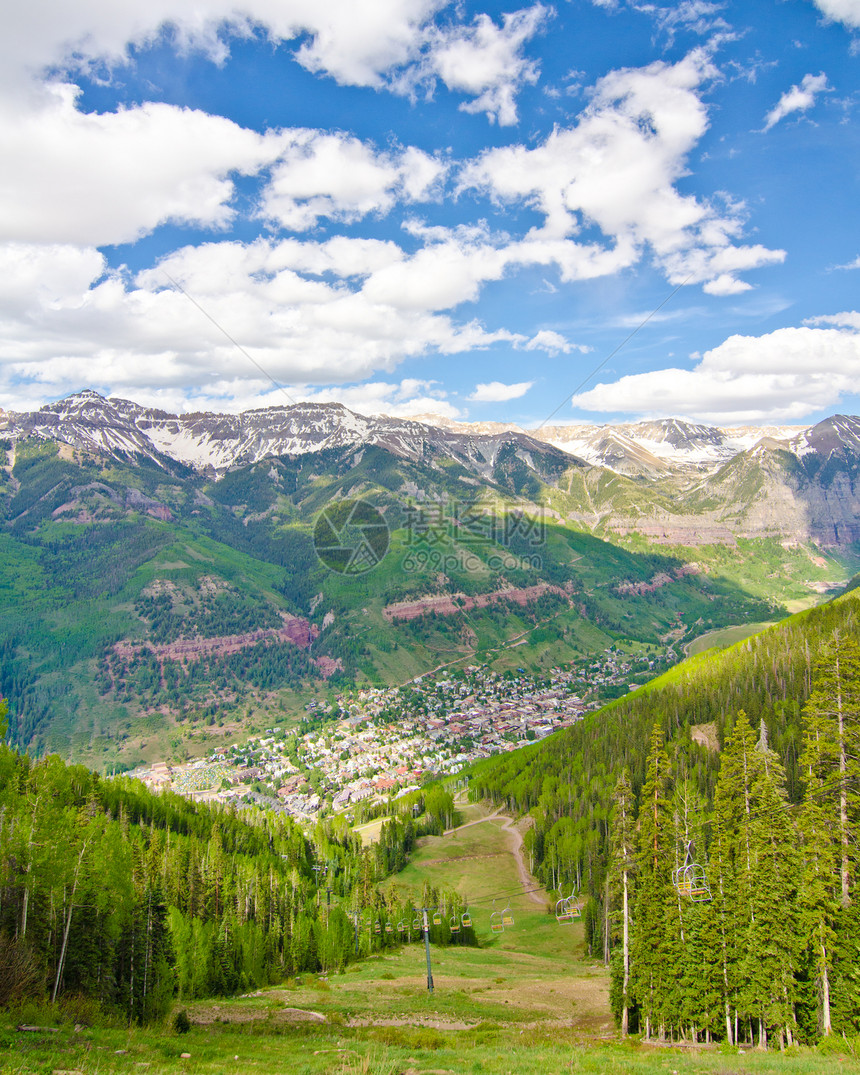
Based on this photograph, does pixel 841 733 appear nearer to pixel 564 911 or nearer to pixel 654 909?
pixel 654 909

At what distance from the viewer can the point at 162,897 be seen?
51.0 metres

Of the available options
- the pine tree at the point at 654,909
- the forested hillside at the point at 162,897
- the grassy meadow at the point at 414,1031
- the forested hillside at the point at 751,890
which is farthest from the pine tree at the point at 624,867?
the forested hillside at the point at 162,897

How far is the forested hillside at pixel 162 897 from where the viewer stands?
33969 millimetres

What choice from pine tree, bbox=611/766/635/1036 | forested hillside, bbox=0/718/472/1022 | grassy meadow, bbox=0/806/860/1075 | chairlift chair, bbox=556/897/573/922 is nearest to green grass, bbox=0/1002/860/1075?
grassy meadow, bbox=0/806/860/1075

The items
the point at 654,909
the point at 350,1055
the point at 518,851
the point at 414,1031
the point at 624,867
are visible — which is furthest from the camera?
the point at 518,851

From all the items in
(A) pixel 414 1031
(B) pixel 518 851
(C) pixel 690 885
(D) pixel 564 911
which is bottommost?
(B) pixel 518 851

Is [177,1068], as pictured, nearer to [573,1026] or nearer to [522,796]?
[573,1026]

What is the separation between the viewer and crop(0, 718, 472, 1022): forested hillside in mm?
33969

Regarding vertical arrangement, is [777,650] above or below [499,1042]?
above

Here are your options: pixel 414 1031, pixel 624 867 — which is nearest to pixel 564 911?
pixel 624 867

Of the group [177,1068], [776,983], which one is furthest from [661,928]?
[177,1068]

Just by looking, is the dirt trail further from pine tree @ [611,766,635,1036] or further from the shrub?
the shrub

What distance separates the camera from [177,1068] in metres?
21.9

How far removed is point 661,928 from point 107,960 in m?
36.4
